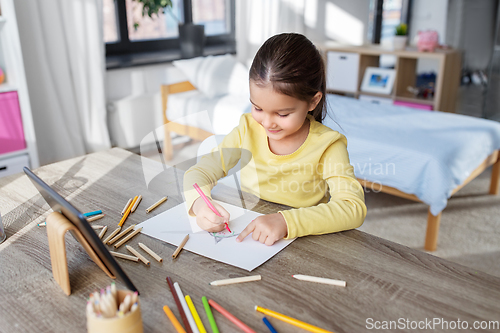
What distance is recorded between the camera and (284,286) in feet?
2.28

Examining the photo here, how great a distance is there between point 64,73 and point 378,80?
8.40ft

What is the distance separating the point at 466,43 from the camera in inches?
220

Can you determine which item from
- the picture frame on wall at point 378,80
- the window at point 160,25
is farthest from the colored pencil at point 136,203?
the picture frame on wall at point 378,80

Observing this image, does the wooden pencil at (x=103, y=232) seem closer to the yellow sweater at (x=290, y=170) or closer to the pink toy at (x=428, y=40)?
the yellow sweater at (x=290, y=170)

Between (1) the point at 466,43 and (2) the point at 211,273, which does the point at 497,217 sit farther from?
(1) the point at 466,43

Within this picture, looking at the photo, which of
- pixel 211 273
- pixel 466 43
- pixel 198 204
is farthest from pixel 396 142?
pixel 466 43

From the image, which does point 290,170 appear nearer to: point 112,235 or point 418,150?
point 112,235

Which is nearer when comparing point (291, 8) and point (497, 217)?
point (497, 217)

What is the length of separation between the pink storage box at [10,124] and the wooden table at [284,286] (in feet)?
4.82

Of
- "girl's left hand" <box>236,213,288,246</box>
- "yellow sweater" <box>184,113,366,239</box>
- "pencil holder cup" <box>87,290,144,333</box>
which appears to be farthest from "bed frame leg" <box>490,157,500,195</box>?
"pencil holder cup" <box>87,290,144,333</box>

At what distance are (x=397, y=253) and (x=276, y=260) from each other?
229mm

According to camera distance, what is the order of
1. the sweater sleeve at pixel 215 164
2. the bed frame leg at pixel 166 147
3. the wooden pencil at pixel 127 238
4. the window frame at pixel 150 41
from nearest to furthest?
the wooden pencil at pixel 127 238 → the sweater sleeve at pixel 215 164 → the bed frame leg at pixel 166 147 → the window frame at pixel 150 41

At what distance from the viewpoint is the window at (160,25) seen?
10.4ft

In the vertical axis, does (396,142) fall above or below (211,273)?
below
